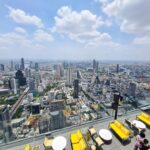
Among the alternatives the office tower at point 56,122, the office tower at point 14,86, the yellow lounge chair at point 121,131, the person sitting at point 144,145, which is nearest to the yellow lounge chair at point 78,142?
the yellow lounge chair at point 121,131

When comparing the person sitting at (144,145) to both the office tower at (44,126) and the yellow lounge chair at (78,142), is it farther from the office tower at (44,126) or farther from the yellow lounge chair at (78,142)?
the office tower at (44,126)

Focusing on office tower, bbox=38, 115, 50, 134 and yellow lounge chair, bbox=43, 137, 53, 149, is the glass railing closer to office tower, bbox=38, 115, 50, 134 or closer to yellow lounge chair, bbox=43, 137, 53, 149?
yellow lounge chair, bbox=43, 137, 53, 149

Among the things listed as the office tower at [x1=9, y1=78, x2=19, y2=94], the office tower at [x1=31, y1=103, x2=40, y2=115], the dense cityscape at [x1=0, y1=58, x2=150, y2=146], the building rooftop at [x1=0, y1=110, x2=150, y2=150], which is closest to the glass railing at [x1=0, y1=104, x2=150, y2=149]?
the building rooftop at [x1=0, y1=110, x2=150, y2=150]

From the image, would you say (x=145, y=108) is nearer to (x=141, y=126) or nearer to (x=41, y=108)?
(x=141, y=126)

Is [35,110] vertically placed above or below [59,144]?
below

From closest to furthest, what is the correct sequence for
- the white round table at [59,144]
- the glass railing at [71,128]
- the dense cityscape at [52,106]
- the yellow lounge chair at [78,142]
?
the white round table at [59,144], the yellow lounge chair at [78,142], the glass railing at [71,128], the dense cityscape at [52,106]

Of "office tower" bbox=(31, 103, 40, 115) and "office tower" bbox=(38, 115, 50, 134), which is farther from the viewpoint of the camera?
"office tower" bbox=(31, 103, 40, 115)

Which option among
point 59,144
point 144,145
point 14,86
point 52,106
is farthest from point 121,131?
point 14,86

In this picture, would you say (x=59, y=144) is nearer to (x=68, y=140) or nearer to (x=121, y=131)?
(x=68, y=140)

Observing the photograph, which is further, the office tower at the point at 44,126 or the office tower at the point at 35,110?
the office tower at the point at 35,110

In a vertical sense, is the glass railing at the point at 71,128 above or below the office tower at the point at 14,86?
above

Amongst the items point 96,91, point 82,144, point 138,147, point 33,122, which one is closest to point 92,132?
point 82,144
